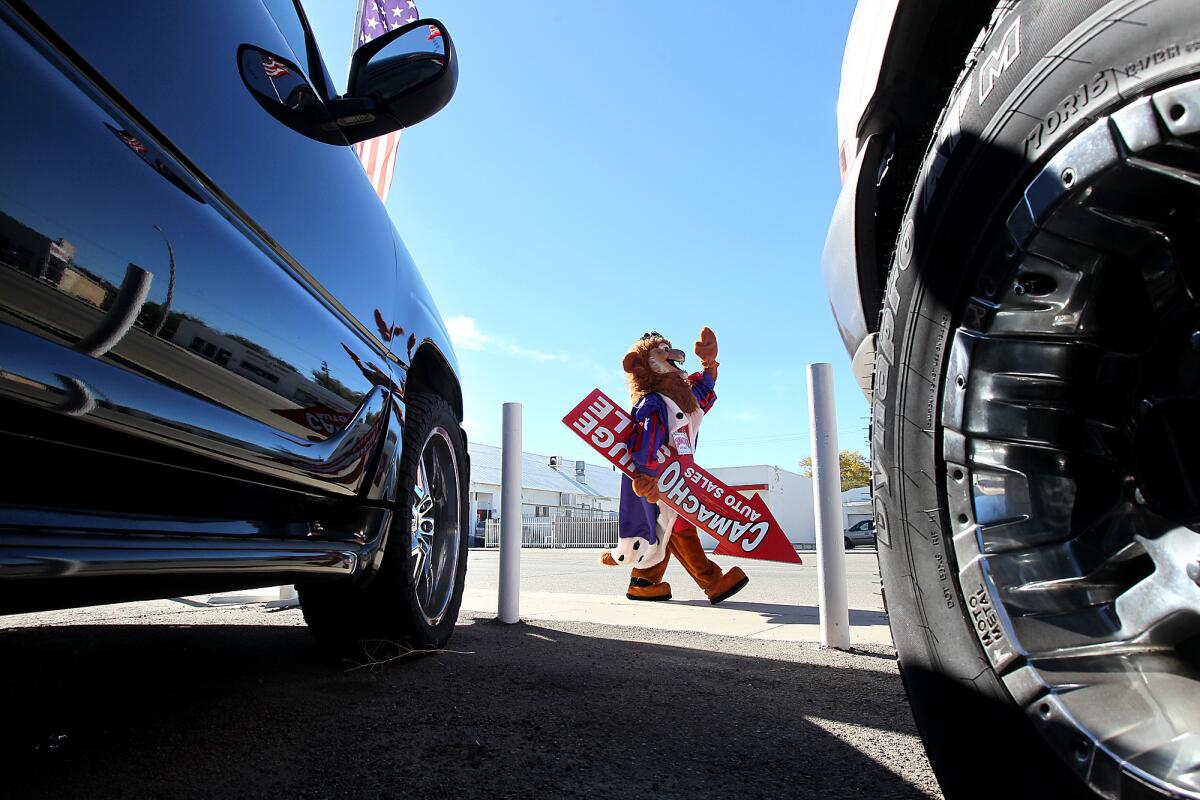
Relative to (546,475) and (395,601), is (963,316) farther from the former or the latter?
(546,475)

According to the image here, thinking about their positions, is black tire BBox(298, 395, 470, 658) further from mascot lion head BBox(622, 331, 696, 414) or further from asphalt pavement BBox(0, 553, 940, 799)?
mascot lion head BBox(622, 331, 696, 414)

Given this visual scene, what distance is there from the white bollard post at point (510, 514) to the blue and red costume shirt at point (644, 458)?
5.06 feet

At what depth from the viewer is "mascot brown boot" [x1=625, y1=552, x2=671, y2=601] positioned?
5.30m

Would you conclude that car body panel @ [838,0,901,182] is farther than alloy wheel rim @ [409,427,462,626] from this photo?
No

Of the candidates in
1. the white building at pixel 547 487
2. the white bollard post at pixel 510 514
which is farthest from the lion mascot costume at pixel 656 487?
the white building at pixel 547 487

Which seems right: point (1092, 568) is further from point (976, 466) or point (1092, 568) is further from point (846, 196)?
point (846, 196)

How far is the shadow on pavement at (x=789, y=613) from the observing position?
3.96 metres

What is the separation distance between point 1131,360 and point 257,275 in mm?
1510

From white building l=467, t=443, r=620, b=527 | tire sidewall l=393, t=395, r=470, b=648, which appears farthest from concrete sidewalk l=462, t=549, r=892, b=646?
white building l=467, t=443, r=620, b=527

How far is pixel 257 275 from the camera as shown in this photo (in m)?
1.39

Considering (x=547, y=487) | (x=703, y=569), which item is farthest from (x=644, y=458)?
(x=547, y=487)

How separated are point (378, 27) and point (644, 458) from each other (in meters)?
3.48

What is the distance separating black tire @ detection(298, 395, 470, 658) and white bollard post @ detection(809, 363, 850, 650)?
1.65 metres

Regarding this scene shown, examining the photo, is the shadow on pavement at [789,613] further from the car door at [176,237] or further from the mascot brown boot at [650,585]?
the car door at [176,237]
